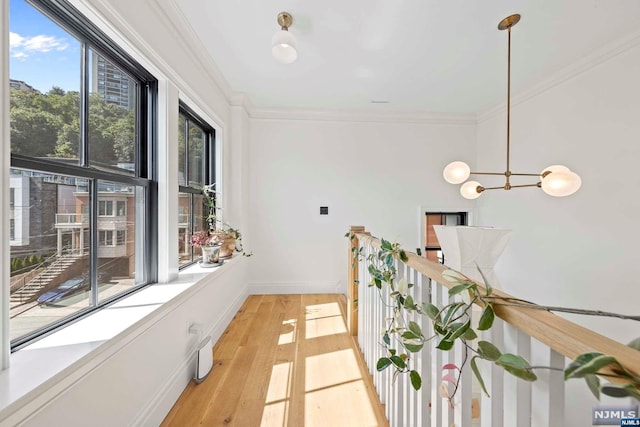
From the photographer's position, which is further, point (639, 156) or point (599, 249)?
point (599, 249)

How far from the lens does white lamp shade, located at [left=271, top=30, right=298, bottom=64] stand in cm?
→ 179

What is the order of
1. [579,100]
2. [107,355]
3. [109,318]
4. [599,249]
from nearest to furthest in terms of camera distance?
[107,355]
[109,318]
[599,249]
[579,100]

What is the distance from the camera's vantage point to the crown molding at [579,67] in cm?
210

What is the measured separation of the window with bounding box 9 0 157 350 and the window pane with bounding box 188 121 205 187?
0.79 metres

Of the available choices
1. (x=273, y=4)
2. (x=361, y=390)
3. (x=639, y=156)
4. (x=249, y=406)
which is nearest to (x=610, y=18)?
(x=639, y=156)

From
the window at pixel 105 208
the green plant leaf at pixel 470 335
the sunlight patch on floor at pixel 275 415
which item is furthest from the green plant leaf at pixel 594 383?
the window at pixel 105 208

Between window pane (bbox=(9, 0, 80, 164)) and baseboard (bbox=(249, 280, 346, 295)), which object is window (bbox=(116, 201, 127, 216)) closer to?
window pane (bbox=(9, 0, 80, 164))

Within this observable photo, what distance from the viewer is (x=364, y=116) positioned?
3.72m

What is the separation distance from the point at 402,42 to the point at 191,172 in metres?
2.21

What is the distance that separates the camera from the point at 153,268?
1.78 m

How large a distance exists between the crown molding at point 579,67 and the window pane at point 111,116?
3.71 meters

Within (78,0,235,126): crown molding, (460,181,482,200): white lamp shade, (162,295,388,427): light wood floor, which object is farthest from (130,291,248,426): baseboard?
(460,181,482,200): white lamp shade

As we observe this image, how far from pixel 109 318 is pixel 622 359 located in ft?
5.69

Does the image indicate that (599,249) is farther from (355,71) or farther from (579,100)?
(355,71)
